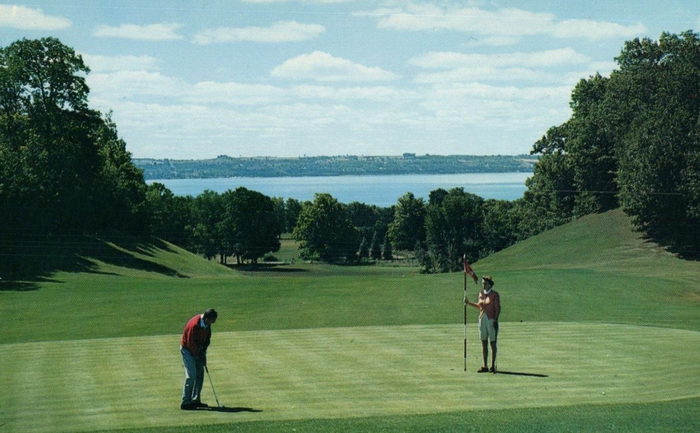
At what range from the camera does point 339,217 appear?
154 m

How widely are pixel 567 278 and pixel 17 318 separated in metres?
31.7

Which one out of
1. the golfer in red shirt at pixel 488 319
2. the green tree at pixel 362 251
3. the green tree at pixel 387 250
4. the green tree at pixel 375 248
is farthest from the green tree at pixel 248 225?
the golfer in red shirt at pixel 488 319

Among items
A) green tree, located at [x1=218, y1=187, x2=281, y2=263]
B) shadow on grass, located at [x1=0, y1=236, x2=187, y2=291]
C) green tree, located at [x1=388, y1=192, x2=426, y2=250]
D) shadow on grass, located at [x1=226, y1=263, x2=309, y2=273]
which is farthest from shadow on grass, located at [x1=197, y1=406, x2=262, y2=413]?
green tree, located at [x1=388, y1=192, x2=426, y2=250]

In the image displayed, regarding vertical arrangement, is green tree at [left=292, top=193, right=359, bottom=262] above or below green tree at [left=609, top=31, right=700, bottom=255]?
below

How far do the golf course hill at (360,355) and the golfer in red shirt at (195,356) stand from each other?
653 millimetres

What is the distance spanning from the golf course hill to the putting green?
0.07 metres

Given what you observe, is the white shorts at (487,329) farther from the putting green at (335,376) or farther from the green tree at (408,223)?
the green tree at (408,223)

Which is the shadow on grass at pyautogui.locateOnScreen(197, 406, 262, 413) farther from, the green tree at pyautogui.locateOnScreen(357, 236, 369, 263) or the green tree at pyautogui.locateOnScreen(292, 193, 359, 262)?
the green tree at pyautogui.locateOnScreen(357, 236, 369, 263)

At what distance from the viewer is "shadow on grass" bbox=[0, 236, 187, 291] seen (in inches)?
2451

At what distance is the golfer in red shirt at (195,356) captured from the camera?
19.0 meters

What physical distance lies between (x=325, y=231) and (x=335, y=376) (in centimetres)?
13094

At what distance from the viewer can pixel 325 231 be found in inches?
6033

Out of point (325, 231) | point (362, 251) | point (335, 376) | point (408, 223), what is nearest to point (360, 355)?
point (335, 376)

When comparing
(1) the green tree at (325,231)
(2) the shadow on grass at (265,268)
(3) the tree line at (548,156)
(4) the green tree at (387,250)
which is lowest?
(2) the shadow on grass at (265,268)
